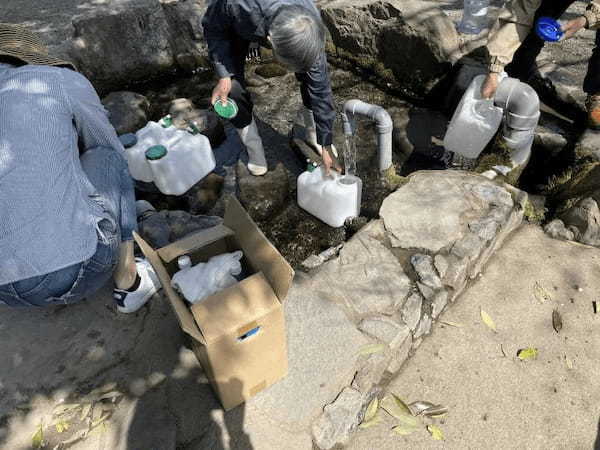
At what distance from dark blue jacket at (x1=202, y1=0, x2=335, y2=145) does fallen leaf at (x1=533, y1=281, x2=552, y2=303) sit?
6.08 feet

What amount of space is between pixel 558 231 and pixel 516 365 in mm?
1208

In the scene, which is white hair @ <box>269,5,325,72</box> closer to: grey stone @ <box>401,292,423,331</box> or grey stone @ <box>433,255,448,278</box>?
grey stone @ <box>433,255,448,278</box>

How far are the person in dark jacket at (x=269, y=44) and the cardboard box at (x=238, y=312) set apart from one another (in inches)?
48.0

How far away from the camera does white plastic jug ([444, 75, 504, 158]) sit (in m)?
3.58

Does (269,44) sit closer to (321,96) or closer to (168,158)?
(321,96)

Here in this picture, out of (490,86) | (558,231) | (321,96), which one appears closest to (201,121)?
(321,96)

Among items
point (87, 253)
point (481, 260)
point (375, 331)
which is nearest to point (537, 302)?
point (481, 260)

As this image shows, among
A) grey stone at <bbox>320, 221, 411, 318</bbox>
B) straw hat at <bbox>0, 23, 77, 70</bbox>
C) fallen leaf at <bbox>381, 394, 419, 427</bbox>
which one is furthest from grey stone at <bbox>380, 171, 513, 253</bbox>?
straw hat at <bbox>0, 23, 77, 70</bbox>

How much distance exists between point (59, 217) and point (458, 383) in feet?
7.48

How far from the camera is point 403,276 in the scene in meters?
2.63

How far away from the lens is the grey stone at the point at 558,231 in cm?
312

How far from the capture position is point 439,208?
9.87 ft

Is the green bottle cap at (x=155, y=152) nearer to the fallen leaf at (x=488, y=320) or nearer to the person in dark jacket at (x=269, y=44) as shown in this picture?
the person in dark jacket at (x=269, y=44)

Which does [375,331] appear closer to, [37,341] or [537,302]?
[537,302]
